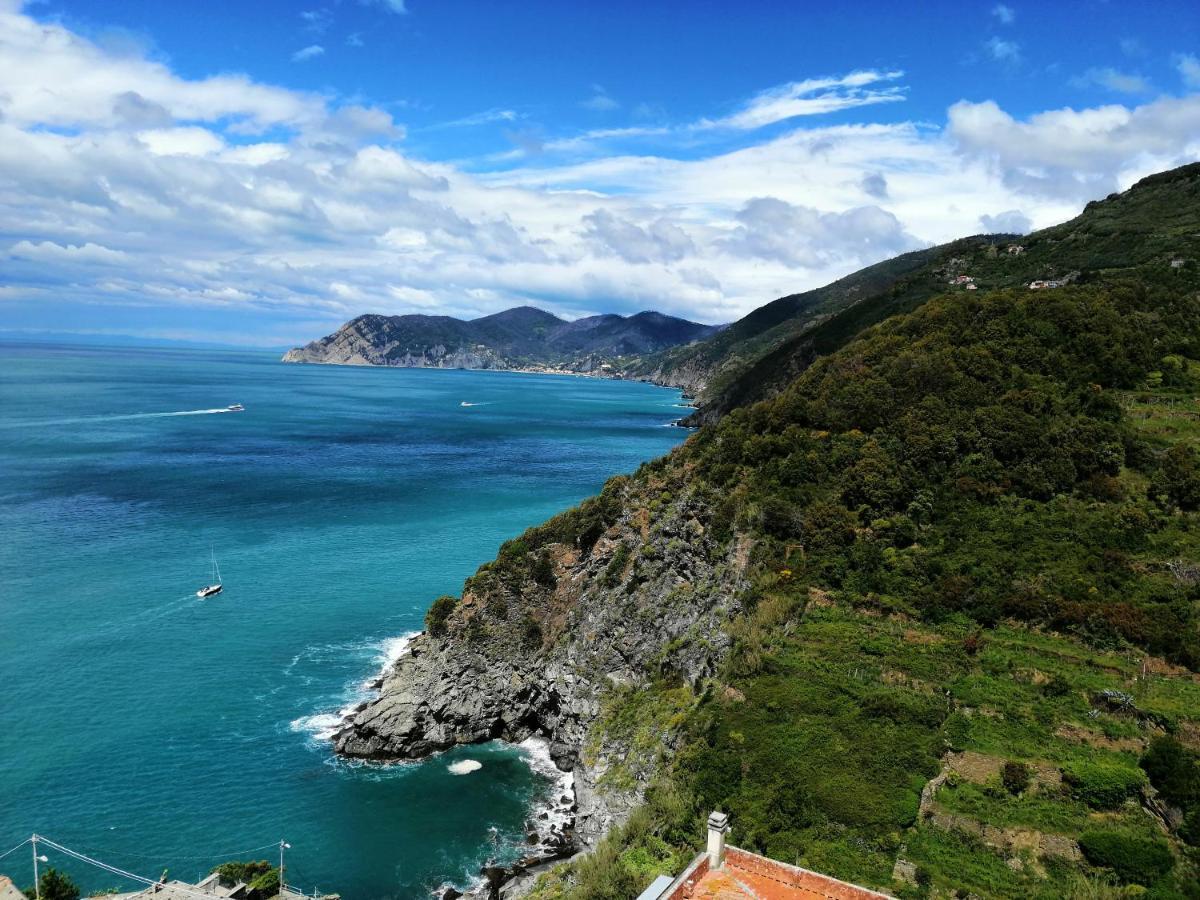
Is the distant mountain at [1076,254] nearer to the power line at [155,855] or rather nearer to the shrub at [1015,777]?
the shrub at [1015,777]

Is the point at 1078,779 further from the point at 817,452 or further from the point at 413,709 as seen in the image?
the point at 413,709

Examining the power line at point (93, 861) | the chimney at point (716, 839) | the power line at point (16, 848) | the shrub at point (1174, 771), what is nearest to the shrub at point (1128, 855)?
the shrub at point (1174, 771)

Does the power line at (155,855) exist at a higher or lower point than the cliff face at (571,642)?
lower

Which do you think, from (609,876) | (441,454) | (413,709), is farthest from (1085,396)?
(441,454)

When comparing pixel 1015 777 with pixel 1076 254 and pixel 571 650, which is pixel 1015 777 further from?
pixel 1076 254

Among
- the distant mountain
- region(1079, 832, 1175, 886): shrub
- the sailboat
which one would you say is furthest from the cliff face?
the distant mountain

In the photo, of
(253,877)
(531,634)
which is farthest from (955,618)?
(253,877)
